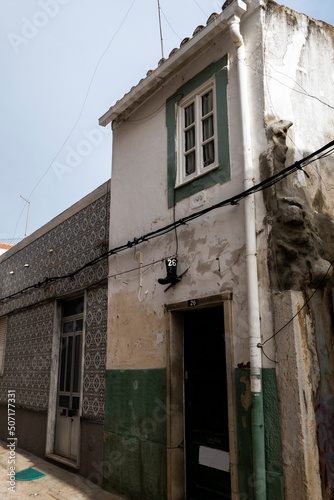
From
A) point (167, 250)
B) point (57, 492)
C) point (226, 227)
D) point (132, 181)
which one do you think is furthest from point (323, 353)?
point (57, 492)

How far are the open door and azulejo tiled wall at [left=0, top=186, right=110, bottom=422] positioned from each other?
0.27 metres

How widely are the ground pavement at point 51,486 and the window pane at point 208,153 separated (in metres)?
4.70

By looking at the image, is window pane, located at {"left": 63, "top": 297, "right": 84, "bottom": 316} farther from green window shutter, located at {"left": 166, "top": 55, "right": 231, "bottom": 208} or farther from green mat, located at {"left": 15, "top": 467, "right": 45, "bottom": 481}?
green window shutter, located at {"left": 166, "top": 55, "right": 231, "bottom": 208}

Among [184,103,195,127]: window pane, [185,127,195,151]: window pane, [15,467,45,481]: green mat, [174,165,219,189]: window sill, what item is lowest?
[15,467,45,481]: green mat

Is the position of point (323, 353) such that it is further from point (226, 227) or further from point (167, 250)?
point (167, 250)

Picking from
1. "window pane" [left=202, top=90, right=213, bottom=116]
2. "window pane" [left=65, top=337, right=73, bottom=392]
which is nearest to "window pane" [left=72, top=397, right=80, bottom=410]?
"window pane" [left=65, top=337, right=73, bottom=392]

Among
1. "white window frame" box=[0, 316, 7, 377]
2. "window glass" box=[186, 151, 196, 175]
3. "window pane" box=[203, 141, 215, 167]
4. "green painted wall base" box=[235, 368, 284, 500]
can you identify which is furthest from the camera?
"white window frame" box=[0, 316, 7, 377]

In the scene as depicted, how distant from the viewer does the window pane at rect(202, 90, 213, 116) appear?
5.72 metres

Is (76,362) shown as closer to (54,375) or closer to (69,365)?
(69,365)

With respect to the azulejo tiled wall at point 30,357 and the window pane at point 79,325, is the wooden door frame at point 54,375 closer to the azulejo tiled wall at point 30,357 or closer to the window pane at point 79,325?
the azulejo tiled wall at point 30,357

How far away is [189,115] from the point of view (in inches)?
239

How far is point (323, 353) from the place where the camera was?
173 inches

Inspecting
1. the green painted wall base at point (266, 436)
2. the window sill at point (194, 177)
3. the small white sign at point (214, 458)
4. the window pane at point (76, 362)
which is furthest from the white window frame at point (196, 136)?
the window pane at point (76, 362)

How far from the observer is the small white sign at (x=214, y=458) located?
4.86m
